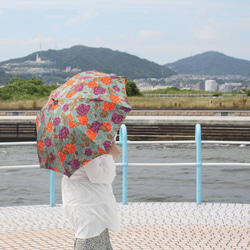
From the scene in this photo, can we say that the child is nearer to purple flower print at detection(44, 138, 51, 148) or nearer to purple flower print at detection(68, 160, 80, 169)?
purple flower print at detection(68, 160, 80, 169)

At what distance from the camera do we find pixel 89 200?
11.9ft

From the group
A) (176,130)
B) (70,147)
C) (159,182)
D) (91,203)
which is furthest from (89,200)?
(176,130)

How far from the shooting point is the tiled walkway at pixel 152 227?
5457 millimetres

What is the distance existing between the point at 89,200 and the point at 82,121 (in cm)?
52

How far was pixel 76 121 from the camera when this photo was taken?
11.6 ft

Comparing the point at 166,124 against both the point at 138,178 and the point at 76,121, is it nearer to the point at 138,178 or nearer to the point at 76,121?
the point at 138,178

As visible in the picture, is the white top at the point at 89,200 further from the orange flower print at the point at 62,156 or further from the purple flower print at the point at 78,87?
the purple flower print at the point at 78,87

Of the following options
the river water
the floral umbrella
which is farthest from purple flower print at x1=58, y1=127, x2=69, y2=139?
the river water

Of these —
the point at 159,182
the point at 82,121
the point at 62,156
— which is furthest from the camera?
the point at 159,182

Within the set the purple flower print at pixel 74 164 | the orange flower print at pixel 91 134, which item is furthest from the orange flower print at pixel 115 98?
the purple flower print at pixel 74 164

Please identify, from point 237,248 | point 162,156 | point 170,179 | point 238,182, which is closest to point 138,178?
point 170,179

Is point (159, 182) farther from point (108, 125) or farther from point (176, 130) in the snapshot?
point (108, 125)

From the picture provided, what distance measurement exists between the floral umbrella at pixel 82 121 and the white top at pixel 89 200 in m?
0.10

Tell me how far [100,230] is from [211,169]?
1490 cm
